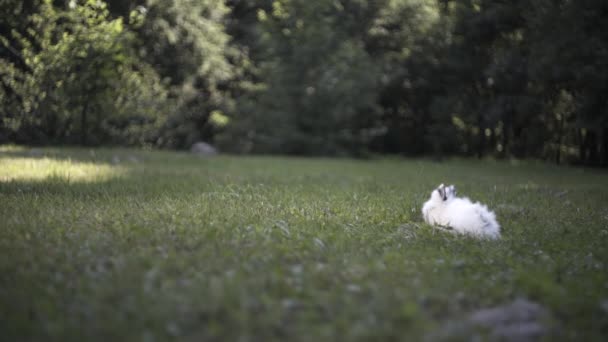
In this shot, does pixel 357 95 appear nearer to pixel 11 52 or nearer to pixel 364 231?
pixel 11 52

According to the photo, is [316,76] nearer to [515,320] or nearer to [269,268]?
[269,268]

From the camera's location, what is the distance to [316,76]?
2858cm

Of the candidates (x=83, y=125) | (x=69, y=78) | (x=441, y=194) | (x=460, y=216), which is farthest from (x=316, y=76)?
(x=460, y=216)

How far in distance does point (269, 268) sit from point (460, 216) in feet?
11.2

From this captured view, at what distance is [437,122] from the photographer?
3291cm

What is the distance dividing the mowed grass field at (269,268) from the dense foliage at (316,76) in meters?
12.8

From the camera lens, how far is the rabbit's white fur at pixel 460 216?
709 cm

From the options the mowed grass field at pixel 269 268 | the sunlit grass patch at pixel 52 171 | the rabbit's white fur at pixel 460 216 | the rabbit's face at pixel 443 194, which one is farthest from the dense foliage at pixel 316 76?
the rabbit's white fur at pixel 460 216

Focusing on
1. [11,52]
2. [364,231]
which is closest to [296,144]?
[11,52]

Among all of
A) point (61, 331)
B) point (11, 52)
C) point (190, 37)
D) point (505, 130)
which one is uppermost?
point (190, 37)

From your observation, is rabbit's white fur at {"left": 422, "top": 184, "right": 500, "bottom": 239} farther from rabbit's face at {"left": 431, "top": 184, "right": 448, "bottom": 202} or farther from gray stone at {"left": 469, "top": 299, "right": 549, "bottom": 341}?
gray stone at {"left": 469, "top": 299, "right": 549, "bottom": 341}

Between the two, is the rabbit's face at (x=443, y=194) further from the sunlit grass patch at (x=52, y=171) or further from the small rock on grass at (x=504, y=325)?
the sunlit grass patch at (x=52, y=171)

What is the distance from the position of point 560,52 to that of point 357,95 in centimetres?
1097

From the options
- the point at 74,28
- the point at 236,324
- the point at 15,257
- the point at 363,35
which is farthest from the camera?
the point at 363,35
